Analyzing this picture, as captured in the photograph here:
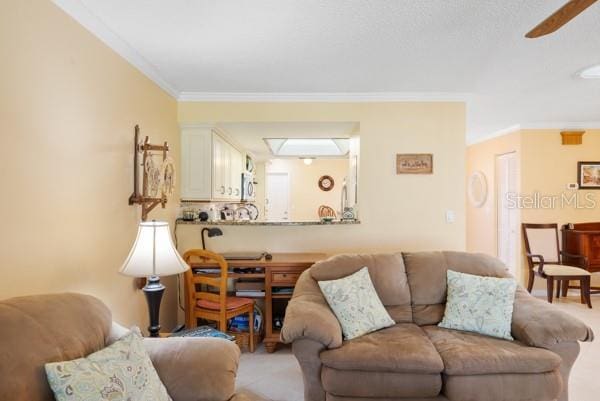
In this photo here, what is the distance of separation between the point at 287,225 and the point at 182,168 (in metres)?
1.25

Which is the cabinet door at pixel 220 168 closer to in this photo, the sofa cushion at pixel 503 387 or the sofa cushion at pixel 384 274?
the sofa cushion at pixel 384 274

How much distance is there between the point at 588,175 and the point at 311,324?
484cm

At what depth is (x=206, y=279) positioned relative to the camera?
2906mm

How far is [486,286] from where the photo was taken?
241 cm

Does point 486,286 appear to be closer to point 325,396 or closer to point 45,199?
point 325,396

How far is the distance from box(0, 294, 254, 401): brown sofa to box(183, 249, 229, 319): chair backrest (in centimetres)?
117

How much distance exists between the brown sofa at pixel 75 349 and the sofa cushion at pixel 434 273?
60.4 inches

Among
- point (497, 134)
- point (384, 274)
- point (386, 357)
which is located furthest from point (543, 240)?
point (386, 357)

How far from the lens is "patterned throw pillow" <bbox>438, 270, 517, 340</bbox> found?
226 cm

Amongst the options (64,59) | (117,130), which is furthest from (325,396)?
(64,59)

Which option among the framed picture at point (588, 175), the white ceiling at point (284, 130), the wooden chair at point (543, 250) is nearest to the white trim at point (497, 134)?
the framed picture at point (588, 175)

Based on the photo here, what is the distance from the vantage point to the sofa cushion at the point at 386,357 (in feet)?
6.40

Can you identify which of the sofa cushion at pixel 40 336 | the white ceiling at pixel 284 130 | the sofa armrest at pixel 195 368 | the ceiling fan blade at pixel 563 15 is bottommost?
the sofa armrest at pixel 195 368

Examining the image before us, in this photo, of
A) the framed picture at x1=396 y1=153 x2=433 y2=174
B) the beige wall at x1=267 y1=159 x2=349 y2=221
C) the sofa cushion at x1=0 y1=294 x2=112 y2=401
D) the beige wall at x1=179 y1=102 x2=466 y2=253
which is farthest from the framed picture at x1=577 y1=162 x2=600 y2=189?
the sofa cushion at x1=0 y1=294 x2=112 y2=401
